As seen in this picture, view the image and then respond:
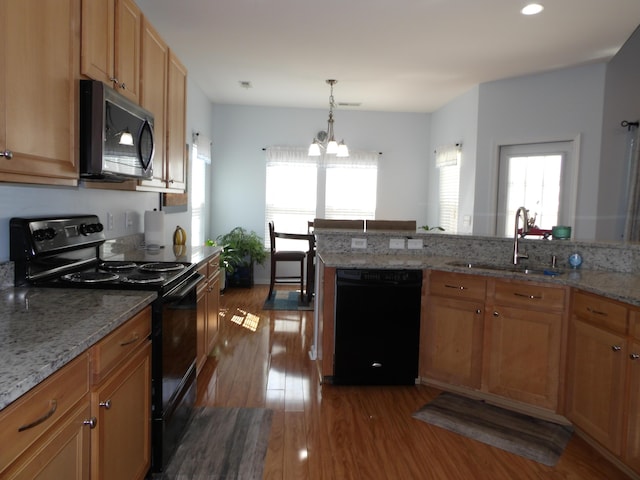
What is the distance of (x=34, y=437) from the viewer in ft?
3.41

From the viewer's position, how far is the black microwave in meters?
1.79

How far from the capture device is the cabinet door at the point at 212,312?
3.29 meters

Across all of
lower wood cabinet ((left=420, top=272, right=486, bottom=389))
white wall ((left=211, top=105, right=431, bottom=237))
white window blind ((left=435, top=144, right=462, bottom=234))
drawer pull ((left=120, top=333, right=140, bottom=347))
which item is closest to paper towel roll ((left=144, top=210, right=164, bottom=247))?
drawer pull ((left=120, top=333, right=140, bottom=347))

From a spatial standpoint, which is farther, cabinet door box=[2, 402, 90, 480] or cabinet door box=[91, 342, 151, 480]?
cabinet door box=[91, 342, 151, 480]

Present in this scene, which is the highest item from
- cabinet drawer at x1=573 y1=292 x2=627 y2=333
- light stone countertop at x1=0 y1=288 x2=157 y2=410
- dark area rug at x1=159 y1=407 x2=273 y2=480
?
light stone countertop at x1=0 y1=288 x2=157 y2=410

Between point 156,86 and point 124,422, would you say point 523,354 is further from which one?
point 156,86

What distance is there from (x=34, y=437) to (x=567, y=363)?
2.52 m

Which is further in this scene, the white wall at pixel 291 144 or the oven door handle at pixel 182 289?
the white wall at pixel 291 144

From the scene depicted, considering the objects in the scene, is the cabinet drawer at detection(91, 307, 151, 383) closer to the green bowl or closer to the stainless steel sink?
the stainless steel sink

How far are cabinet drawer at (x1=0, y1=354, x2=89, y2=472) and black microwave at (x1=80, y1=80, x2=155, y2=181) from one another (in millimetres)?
870

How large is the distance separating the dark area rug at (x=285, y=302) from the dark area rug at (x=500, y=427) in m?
2.62

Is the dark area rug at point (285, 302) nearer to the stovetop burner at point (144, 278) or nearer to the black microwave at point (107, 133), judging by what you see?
the stovetop burner at point (144, 278)

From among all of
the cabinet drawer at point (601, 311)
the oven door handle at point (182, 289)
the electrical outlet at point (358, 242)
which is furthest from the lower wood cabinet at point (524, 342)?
the oven door handle at point (182, 289)

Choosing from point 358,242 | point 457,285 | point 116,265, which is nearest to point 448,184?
point 358,242
